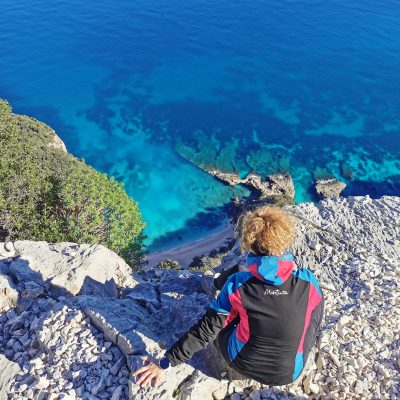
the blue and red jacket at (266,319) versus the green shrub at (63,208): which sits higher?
the blue and red jacket at (266,319)

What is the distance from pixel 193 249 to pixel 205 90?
27487mm

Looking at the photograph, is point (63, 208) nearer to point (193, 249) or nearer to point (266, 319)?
point (266, 319)

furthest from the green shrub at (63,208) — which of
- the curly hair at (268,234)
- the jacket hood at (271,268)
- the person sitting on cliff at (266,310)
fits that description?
the jacket hood at (271,268)

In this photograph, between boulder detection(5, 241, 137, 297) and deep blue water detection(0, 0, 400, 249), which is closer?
boulder detection(5, 241, 137, 297)

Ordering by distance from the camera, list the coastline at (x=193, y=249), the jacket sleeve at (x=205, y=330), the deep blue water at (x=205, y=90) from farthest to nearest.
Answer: the deep blue water at (x=205, y=90) < the coastline at (x=193, y=249) < the jacket sleeve at (x=205, y=330)

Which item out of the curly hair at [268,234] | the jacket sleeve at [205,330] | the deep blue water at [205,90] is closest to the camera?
the curly hair at [268,234]

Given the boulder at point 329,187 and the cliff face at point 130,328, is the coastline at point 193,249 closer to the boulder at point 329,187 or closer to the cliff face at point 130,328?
the boulder at point 329,187

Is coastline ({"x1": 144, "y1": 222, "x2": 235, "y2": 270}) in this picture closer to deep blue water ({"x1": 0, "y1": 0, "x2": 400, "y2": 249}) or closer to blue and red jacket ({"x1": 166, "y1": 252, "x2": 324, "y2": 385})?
deep blue water ({"x1": 0, "y1": 0, "x2": 400, "y2": 249})

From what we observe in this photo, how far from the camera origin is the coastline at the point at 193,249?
30.7 m

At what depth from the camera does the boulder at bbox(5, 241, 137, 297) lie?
33.6 feet

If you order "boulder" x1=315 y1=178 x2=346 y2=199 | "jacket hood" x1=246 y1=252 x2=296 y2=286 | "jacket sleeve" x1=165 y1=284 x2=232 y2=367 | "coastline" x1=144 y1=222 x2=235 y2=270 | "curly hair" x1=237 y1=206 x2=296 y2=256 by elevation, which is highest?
"curly hair" x1=237 y1=206 x2=296 y2=256

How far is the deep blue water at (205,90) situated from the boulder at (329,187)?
985mm

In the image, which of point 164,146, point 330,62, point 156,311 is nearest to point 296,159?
point 164,146

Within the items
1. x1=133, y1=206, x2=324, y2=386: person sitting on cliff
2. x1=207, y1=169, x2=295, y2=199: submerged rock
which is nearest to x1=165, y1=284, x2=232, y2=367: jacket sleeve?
x1=133, y1=206, x2=324, y2=386: person sitting on cliff
